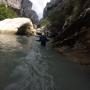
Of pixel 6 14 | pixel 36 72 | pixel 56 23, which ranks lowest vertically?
pixel 36 72

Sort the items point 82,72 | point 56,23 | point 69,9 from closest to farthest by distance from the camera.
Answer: point 82,72, point 69,9, point 56,23

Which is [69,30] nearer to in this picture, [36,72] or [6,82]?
[36,72]

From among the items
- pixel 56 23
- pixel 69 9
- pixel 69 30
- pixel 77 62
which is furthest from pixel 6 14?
pixel 77 62

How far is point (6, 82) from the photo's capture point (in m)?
9.32

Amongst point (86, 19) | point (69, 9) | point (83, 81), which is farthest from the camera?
point (69, 9)

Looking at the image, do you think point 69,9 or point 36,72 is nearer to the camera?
point 36,72

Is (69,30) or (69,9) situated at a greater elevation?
(69,9)

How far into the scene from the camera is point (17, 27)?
132 feet

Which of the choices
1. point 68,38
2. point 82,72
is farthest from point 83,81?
point 68,38

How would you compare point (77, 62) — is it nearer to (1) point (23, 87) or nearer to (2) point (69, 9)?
(1) point (23, 87)

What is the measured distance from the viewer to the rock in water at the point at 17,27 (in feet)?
131

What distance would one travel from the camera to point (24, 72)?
459 inches

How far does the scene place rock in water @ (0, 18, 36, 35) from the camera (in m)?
40.0

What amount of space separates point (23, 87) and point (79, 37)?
9012mm
